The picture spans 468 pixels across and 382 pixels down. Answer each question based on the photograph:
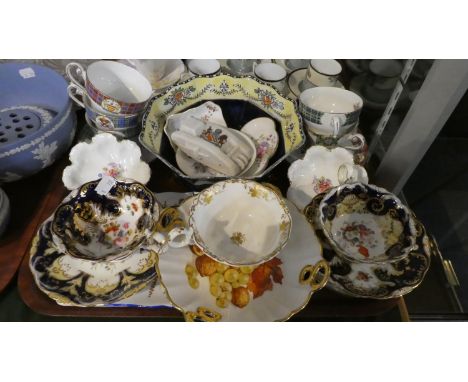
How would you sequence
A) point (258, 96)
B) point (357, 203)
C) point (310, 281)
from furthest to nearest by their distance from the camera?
point (258, 96), point (357, 203), point (310, 281)

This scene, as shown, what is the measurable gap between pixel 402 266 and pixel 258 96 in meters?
0.47

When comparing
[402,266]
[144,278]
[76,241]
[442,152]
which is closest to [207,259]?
[144,278]

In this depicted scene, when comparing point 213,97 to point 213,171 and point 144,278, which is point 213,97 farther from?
point 144,278

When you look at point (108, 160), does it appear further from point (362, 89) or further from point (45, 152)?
point (362, 89)

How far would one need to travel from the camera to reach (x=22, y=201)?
78cm

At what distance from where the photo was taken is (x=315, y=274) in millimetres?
606

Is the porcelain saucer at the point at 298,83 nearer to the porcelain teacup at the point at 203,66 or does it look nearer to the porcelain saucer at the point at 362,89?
the porcelain saucer at the point at 362,89

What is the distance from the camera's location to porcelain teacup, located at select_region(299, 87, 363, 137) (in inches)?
31.6

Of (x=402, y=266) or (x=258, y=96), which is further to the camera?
(x=258, y=96)

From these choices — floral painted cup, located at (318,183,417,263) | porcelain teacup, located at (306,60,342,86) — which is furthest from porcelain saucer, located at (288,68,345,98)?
floral painted cup, located at (318,183,417,263)

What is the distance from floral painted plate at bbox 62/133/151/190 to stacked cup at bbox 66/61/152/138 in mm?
34

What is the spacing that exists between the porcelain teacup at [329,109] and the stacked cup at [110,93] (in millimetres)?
368

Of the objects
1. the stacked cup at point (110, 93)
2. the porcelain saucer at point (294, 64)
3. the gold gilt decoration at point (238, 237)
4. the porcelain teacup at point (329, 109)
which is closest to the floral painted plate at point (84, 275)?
the gold gilt decoration at point (238, 237)

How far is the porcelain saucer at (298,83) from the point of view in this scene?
0.97m
